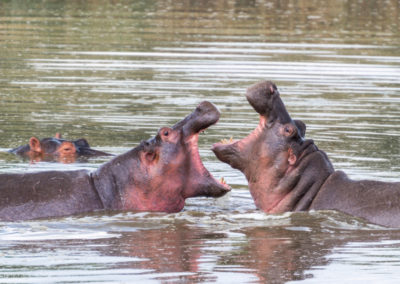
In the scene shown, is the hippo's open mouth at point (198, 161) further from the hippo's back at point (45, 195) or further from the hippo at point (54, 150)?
the hippo at point (54, 150)

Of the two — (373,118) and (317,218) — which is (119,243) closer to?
(317,218)

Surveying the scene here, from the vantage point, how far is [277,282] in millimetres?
6391

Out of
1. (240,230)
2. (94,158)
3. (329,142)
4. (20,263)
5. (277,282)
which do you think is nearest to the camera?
(277,282)

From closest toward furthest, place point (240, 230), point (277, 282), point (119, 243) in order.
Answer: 1. point (277, 282)
2. point (119, 243)
3. point (240, 230)

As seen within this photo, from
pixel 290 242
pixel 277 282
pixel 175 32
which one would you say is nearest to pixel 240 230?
pixel 290 242

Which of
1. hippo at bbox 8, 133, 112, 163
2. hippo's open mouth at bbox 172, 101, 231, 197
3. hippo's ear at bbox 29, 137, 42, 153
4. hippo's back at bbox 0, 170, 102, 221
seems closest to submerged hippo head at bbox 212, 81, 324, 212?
hippo's open mouth at bbox 172, 101, 231, 197

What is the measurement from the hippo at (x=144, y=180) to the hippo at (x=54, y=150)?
10.3 ft

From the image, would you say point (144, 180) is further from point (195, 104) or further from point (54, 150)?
point (195, 104)

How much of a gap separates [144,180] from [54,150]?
12.0 feet

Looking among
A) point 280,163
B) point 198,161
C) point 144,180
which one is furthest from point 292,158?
point 144,180

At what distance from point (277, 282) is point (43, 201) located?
98.0 inches

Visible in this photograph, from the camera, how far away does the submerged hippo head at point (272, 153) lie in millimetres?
8688

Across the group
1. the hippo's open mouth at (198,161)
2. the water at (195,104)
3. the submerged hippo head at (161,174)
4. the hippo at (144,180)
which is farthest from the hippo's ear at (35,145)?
the hippo's open mouth at (198,161)

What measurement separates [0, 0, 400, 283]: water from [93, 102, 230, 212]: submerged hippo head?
0.15 metres
